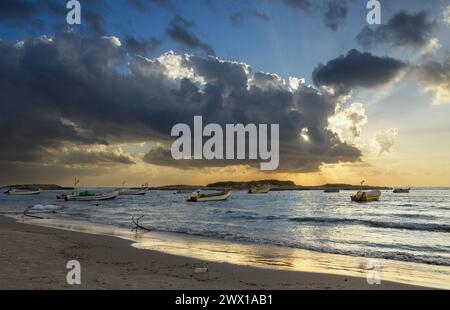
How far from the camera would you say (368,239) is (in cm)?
2897

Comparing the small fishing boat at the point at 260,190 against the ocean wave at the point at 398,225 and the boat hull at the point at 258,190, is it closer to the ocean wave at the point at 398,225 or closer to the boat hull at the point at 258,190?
the boat hull at the point at 258,190

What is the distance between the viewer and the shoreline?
450 inches

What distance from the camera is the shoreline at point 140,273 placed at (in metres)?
11.4

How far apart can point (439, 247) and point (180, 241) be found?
16484mm

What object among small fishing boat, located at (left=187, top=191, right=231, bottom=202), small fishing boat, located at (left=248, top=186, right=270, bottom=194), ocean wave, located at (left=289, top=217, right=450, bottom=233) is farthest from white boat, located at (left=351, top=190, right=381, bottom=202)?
small fishing boat, located at (left=248, top=186, right=270, bottom=194)

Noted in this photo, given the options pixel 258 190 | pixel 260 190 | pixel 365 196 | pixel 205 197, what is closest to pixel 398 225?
pixel 365 196

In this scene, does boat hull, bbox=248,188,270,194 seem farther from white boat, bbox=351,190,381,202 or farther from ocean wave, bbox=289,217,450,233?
ocean wave, bbox=289,217,450,233

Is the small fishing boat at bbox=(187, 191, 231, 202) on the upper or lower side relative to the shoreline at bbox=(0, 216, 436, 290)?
upper

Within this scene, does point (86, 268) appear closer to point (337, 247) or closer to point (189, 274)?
point (189, 274)

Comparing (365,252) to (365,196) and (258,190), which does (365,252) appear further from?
(258,190)

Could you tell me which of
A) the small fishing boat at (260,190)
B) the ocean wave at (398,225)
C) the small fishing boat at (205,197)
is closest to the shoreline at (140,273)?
the ocean wave at (398,225)

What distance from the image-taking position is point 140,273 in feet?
44.6

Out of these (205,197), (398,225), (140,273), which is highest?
(205,197)
